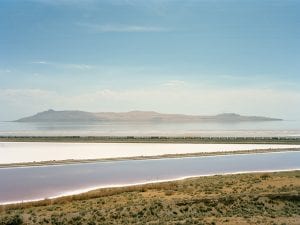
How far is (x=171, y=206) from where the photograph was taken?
73.7 ft

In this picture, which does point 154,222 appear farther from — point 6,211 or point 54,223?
point 6,211

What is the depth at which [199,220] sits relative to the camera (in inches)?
763

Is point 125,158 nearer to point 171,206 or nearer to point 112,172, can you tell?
point 112,172

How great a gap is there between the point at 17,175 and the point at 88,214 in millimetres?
18015

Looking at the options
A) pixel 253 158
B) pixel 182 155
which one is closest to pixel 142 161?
pixel 182 155

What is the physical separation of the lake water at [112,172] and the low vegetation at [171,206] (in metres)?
3.58

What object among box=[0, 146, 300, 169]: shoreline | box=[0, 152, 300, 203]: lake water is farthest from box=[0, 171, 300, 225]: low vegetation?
box=[0, 146, 300, 169]: shoreline

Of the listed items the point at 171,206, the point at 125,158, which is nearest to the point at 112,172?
the point at 125,158

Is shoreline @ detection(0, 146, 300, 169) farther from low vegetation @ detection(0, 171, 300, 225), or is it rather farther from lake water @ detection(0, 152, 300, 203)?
low vegetation @ detection(0, 171, 300, 225)

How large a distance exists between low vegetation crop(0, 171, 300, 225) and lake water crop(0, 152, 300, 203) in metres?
3.58

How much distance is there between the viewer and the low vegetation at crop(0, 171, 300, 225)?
1978cm

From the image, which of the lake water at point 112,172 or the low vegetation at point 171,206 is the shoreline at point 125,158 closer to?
the lake water at point 112,172

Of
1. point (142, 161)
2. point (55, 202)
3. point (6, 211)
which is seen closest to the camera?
point (6, 211)

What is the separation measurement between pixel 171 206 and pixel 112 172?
1776 cm
